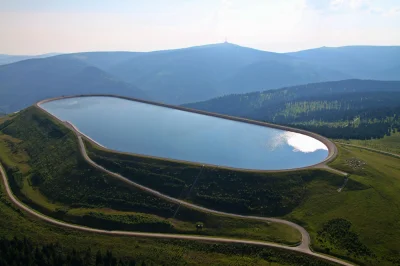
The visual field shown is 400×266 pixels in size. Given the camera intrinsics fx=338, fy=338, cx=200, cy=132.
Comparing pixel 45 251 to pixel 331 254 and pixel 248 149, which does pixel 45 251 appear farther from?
pixel 248 149

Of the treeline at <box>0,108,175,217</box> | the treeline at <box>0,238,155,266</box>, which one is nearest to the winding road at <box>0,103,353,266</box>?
the treeline at <box>0,108,175,217</box>

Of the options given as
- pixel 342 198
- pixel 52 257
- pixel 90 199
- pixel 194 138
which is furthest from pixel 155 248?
pixel 194 138

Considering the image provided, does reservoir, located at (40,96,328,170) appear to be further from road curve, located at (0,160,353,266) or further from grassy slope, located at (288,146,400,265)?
road curve, located at (0,160,353,266)

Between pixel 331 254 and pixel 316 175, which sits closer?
pixel 331 254

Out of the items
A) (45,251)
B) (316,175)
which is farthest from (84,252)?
(316,175)

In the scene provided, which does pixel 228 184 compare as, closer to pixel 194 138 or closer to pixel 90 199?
pixel 194 138

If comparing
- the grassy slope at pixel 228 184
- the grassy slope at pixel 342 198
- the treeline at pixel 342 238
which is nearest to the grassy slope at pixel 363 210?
the grassy slope at pixel 342 198
